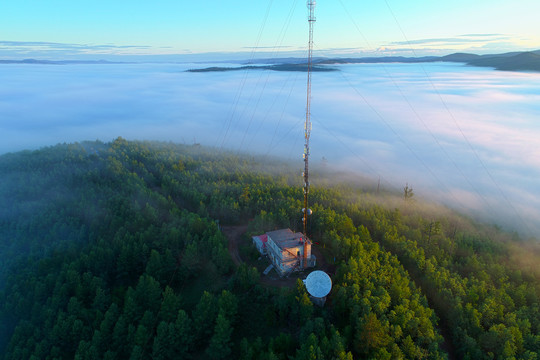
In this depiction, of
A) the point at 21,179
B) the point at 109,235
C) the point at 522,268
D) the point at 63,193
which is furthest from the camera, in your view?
the point at 21,179

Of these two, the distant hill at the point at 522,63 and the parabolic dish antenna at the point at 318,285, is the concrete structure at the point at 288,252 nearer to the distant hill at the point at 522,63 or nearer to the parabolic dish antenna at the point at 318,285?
the parabolic dish antenna at the point at 318,285

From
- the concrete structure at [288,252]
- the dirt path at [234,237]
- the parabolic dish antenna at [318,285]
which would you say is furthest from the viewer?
the dirt path at [234,237]

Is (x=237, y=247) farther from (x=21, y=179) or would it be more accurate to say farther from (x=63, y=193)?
(x=21, y=179)

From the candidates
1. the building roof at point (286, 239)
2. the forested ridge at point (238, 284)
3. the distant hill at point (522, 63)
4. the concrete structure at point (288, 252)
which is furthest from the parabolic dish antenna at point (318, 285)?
the distant hill at point (522, 63)

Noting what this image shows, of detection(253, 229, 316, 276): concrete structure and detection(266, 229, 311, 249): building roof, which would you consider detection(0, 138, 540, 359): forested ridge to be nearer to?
detection(253, 229, 316, 276): concrete structure

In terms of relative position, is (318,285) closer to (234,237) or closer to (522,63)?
(234,237)

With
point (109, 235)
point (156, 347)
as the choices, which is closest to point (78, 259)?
point (109, 235)
